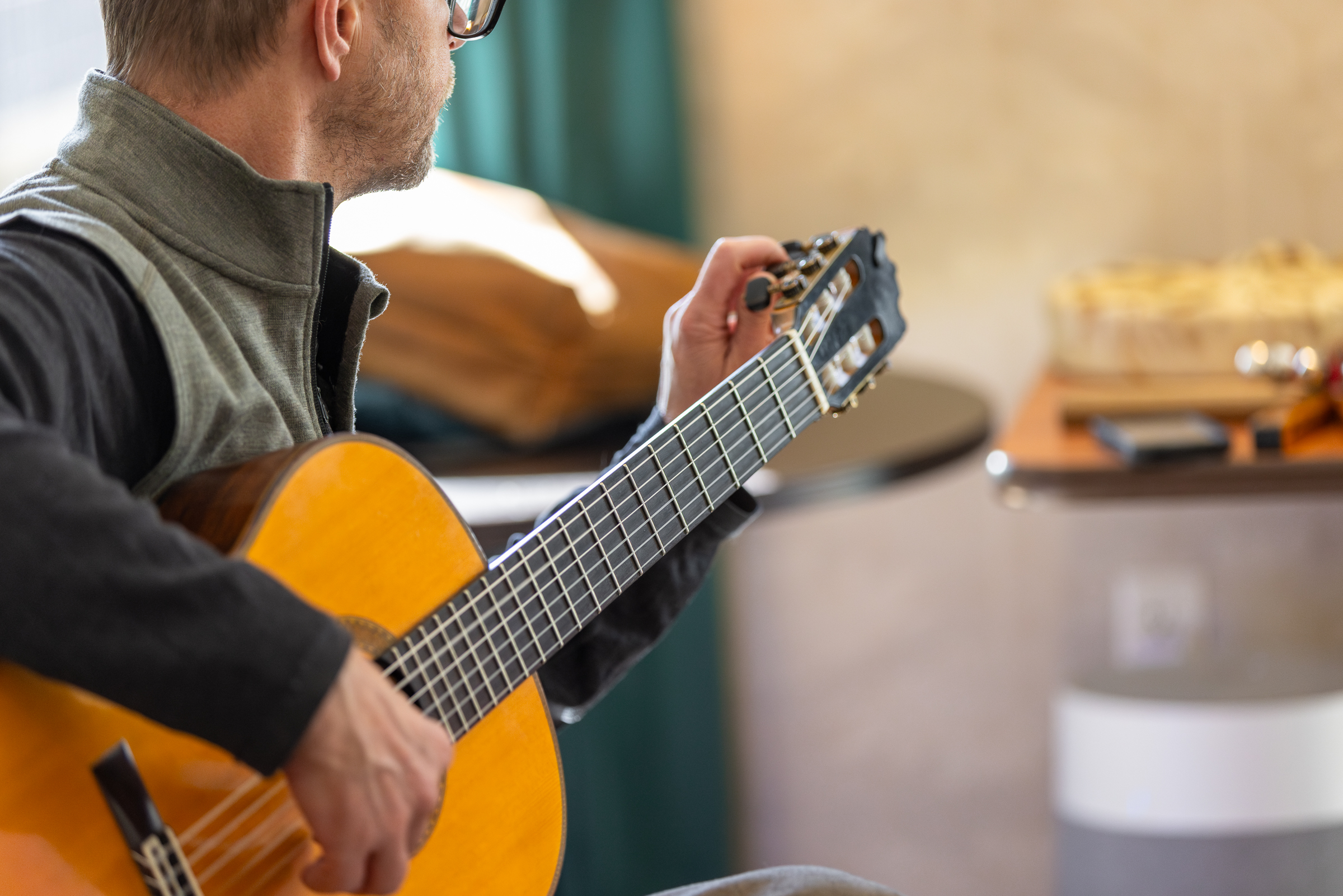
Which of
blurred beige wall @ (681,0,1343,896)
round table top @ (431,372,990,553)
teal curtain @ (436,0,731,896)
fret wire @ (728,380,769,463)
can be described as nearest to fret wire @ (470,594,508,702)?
fret wire @ (728,380,769,463)

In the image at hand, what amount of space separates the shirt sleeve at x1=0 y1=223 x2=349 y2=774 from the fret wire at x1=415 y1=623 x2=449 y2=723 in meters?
0.12

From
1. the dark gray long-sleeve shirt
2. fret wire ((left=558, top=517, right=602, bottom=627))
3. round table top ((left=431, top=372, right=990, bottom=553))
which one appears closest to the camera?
the dark gray long-sleeve shirt

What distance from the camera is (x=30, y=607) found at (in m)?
0.51

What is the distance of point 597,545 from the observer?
74 cm

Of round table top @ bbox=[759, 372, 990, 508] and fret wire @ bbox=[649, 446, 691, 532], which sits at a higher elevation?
fret wire @ bbox=[649, 446, 691, 532]

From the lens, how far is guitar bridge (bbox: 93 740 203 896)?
0.55 metres

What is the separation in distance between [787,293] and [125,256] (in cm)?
43

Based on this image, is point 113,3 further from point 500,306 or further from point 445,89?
point 500,306

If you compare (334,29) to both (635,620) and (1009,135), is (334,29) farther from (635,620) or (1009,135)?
(1009,135)

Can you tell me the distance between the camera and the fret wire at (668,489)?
2.55ft

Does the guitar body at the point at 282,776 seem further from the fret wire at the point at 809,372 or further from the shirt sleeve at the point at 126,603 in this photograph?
the fret wire at the point at 809,372

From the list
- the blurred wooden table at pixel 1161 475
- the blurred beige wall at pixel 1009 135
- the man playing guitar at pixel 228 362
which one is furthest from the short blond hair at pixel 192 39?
the blurred beige wall at pixel 1009 135

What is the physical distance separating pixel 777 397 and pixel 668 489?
0.38 ft

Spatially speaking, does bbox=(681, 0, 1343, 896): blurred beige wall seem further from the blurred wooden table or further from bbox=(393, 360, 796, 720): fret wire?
bbox=(393, 360, 796, 720): fret wire
